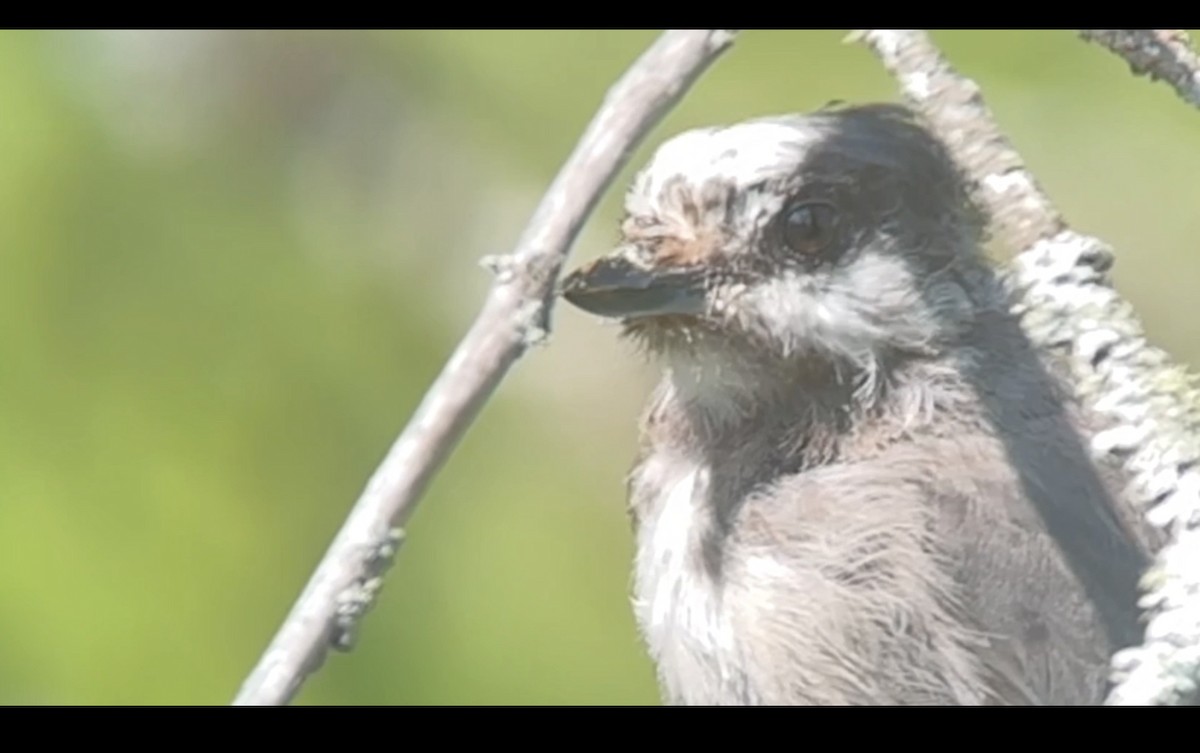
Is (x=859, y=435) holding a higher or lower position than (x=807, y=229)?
lower

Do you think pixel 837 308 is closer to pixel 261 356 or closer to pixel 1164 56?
pixel 1164 56

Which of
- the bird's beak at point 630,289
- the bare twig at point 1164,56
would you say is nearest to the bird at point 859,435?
the bird's beak at point 630,289

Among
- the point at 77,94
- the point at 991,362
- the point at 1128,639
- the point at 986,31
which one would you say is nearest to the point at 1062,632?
the point at 1128,639

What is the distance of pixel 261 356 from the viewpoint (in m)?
1.37

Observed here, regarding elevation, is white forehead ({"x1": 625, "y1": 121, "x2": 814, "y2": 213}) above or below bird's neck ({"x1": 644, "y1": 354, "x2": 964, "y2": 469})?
above

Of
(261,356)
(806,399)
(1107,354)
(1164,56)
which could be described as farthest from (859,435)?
(261,356)

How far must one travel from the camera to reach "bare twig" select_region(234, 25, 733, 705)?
1.17 meters

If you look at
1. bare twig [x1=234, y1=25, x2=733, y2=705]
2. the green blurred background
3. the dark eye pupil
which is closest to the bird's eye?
the dark eye pupil

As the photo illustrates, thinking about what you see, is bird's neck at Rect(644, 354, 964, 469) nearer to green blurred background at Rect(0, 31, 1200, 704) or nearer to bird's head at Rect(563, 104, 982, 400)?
bird's head at Rect(563, 104, 982, 400)

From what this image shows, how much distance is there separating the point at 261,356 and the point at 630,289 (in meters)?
0.34

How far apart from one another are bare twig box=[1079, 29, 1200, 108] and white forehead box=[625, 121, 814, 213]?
20 cm

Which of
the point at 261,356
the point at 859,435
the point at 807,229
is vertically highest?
the point at 807,229

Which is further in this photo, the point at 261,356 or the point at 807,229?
the point at 261,356
